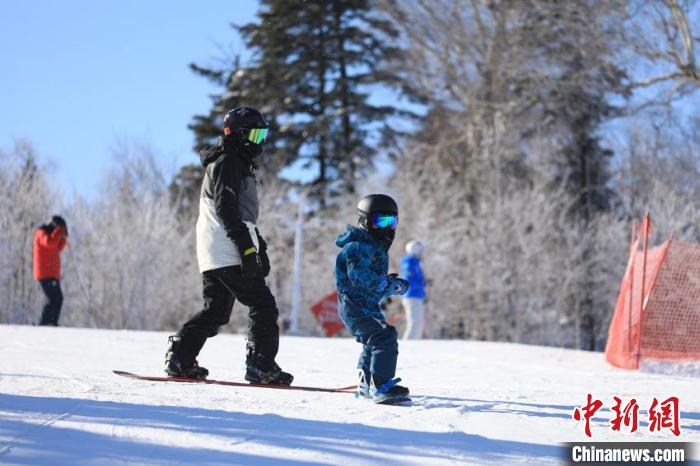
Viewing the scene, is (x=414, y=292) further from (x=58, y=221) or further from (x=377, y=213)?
(x=377, y=213)

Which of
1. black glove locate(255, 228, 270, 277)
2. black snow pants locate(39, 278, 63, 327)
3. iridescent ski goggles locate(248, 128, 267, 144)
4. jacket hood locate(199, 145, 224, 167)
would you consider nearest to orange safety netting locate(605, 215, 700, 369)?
black glove locate(255, 228, 270, 277)

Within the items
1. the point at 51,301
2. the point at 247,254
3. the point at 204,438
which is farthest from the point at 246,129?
the point at 51,301

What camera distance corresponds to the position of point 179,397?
4.53m

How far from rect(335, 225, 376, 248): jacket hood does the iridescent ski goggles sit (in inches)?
41.7

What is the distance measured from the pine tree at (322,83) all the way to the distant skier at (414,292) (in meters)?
15.7

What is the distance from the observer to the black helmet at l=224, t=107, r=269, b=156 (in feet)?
17.4

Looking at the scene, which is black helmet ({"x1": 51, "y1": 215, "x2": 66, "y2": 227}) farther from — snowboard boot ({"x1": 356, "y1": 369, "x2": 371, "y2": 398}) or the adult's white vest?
snowboard boot ({"x1": 356, "y1": 369, "x2": 371, "y2": 398})

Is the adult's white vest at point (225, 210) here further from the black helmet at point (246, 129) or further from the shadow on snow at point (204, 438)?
the shadow on snow at point (204, 438)

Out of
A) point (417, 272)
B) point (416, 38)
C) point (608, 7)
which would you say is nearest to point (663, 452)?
point (417, 272)

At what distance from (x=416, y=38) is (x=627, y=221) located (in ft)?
36.7

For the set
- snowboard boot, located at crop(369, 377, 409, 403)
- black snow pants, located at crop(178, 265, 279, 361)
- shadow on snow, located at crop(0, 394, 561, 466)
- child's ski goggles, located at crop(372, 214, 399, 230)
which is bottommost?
shadow on snow, located at crop(0, 394, 561, 466)

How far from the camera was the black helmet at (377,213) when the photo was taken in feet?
15.7

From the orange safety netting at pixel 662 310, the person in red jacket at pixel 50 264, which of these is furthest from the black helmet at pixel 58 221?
the orange safety netting at pixel 662 310

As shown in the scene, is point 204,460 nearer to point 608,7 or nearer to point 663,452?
point 663,452
